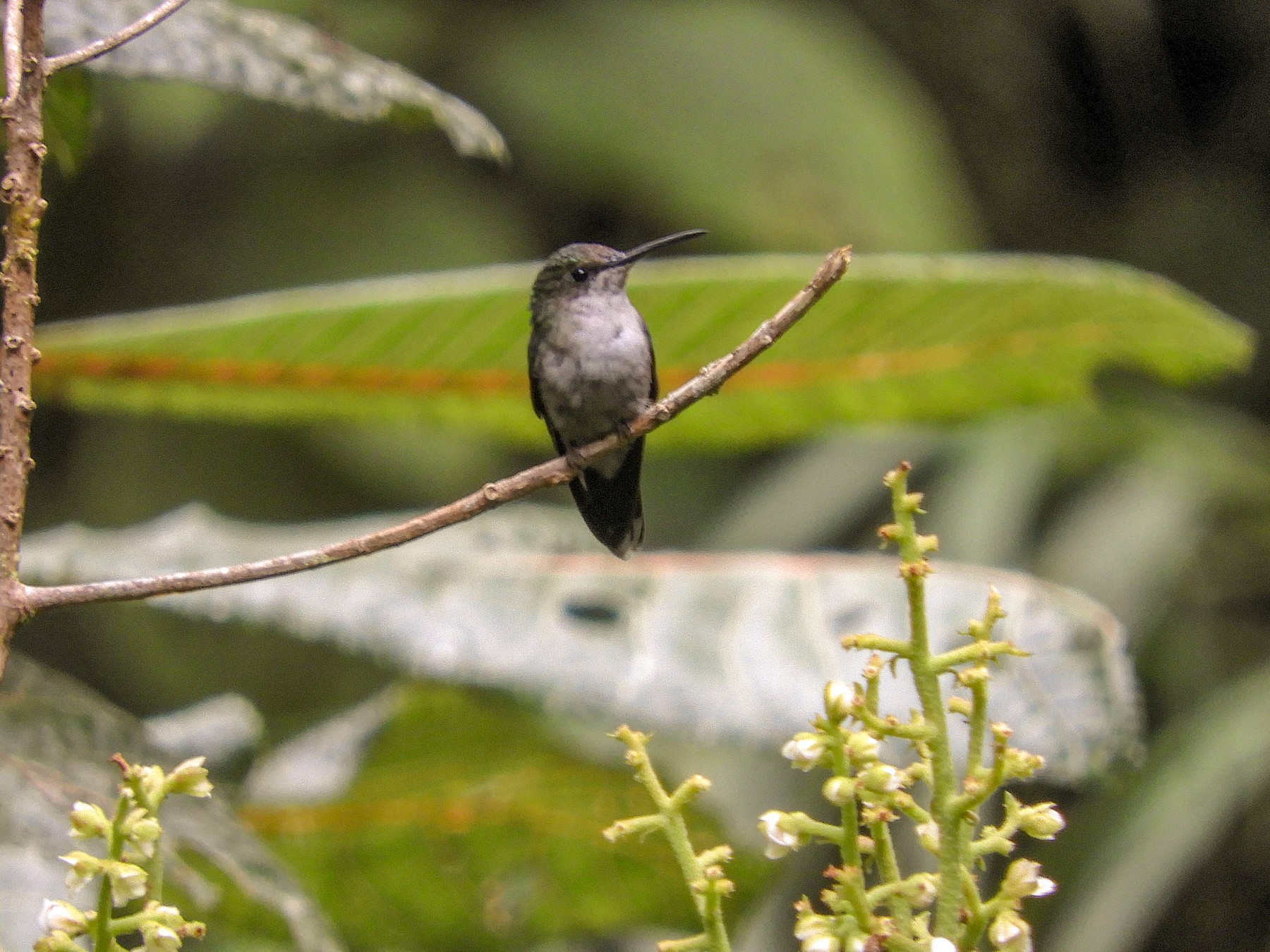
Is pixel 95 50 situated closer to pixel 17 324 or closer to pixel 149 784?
pixel 17 324

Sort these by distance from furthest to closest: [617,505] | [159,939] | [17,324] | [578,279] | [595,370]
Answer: [578,279] → [595,370] → [617,505] → [17,324] → [159,939]

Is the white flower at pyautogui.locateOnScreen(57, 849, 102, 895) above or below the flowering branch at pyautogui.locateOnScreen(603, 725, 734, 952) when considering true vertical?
below

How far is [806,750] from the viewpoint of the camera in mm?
840

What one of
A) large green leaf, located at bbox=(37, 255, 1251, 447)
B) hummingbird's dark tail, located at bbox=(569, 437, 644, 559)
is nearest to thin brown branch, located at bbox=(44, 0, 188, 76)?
hummingbird's dark tail, located at bbox=(569, 437, 644, 559)

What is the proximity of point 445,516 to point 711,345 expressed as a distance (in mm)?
1313

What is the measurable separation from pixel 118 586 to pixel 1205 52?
6262 millimetres

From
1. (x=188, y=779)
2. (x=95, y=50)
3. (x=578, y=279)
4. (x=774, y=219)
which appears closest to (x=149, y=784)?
(x=188, y=779)

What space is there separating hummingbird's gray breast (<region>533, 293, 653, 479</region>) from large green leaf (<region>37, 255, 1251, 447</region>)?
0.16 ft

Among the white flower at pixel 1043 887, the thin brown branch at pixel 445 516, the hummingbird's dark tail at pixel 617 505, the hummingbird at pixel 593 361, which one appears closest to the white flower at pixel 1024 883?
the white flower at pixel 1043 887

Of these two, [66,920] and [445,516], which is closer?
[66,920]

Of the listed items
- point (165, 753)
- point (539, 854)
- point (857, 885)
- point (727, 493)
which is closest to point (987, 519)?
point (727, 493)

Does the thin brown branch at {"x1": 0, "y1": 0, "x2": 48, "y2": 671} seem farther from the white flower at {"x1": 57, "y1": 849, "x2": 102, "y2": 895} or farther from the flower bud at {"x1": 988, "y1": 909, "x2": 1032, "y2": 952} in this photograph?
the flower bud at {"x1": 988, "y1": 909, "x2": 1032, "y2": 952}

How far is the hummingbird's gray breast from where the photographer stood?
220cm

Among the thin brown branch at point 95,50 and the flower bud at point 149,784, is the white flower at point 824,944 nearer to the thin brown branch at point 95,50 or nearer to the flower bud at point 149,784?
the flower bud at point 149,784
